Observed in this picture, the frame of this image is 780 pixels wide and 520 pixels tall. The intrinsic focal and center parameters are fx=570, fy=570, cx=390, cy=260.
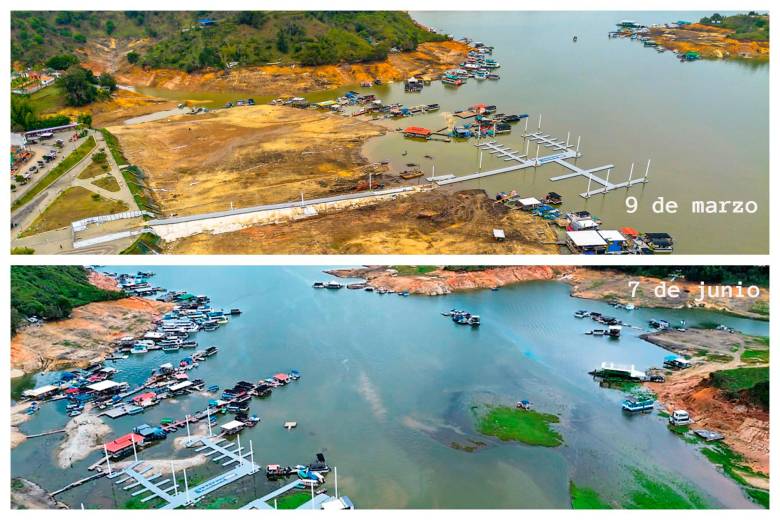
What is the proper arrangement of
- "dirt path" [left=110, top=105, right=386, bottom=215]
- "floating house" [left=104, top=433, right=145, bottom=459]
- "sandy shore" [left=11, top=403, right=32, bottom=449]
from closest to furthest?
"floating house" [left=104, top=433, right=145, bottom=459]
"sandy shore" [left=11, top=403, right=32, bottom=449]
"dirt path" [left=110, top=105, right=386, bottom=215]

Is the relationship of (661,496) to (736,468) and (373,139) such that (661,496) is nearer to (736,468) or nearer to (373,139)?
(736,468)

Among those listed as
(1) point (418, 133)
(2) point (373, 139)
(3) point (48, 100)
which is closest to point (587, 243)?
(1) point (418, 133)

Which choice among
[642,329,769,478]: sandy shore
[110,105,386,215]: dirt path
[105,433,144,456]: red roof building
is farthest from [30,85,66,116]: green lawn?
[642,329,769,478]: sandy shore

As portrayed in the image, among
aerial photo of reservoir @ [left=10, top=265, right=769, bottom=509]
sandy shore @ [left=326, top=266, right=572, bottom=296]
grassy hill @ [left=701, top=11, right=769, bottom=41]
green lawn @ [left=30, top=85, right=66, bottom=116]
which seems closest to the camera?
aerial photo of reservoir @ [left=10, top=265, right=769, bottom=509]

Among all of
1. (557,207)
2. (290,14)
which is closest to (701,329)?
(557,207)

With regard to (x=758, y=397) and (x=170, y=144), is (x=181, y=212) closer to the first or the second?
(x=170, y=144)

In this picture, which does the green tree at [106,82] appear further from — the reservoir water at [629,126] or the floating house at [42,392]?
the floating house at [42,392]

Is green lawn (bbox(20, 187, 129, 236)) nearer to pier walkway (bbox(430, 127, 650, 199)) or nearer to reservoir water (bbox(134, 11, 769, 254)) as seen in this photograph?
reservoir water (bbox(134, 11, 769, 254))
